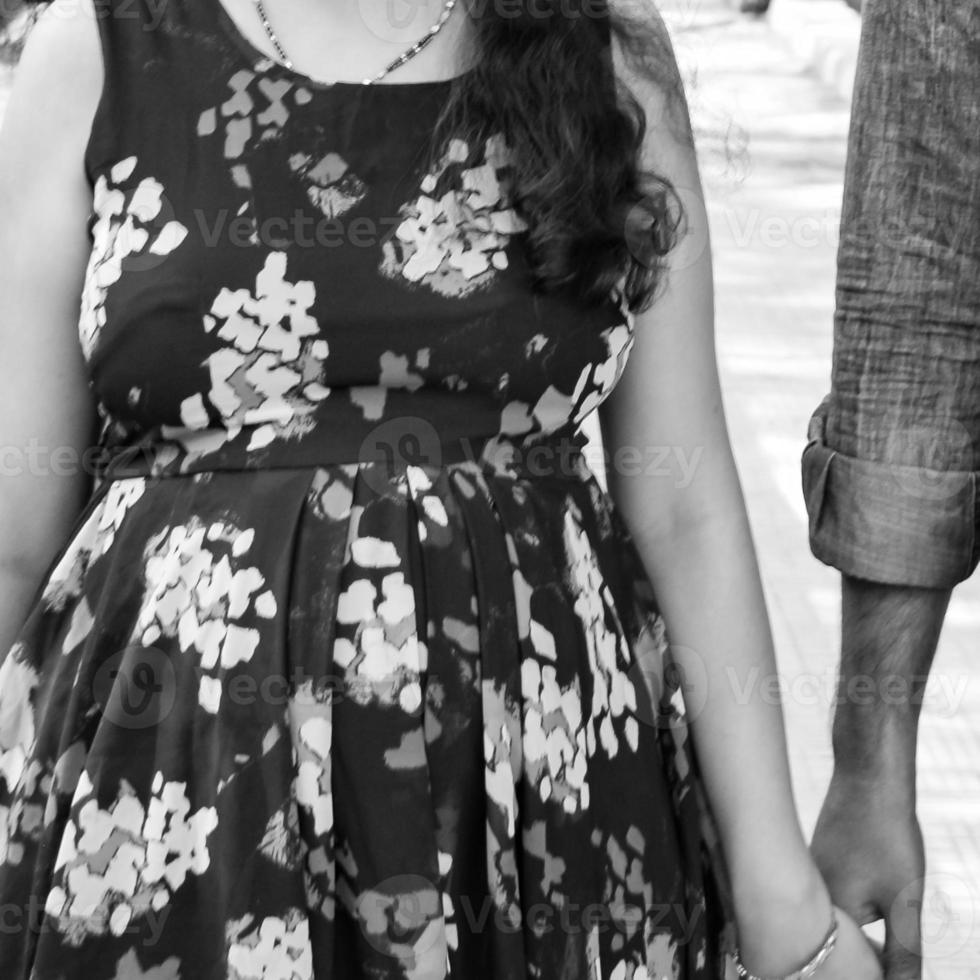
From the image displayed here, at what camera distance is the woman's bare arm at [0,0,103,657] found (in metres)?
1.39

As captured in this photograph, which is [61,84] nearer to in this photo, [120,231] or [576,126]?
[120,231]

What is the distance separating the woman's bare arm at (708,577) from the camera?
1.52m

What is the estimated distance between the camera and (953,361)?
1530mm

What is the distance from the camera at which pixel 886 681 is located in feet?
5.07

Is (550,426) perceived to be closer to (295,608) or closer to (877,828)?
(295,608)

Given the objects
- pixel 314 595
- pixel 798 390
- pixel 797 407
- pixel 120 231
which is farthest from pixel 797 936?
pixel 798 390

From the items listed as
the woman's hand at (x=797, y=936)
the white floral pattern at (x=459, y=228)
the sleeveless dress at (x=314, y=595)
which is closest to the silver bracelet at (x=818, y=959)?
the woman's hand at (x=797, y=936)

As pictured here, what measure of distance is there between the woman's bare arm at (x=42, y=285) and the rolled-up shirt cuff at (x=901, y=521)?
654 millimetres

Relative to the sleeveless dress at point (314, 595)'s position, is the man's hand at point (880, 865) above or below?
below

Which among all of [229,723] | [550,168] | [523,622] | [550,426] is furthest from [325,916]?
[550,168]

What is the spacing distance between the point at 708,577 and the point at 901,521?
17cm

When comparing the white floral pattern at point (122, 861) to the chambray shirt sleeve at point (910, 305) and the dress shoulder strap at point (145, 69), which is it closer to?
the dress shoulder strap at point (145, 69)

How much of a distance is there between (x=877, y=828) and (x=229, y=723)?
0.58 metres

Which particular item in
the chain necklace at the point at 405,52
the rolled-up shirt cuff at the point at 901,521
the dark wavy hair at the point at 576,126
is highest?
the chain necklace at the point at 405,52
